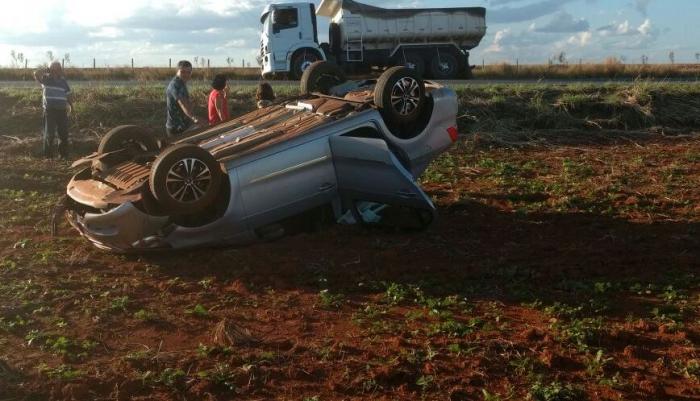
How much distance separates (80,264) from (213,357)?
2.50 m

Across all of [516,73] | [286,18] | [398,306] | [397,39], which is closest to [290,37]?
[286,18]

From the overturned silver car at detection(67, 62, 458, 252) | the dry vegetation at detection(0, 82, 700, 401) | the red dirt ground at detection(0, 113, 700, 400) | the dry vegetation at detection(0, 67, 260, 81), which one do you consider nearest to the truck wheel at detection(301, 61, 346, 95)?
the overturned silver car at detection(67, 62, 458, 252)

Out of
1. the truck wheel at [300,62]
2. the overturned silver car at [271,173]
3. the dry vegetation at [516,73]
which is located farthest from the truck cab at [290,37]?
the overturned silver car at [271,173]

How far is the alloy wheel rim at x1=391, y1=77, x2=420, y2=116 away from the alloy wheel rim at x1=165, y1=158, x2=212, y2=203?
1.99 m

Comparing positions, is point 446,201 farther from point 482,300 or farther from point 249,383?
point 249,383

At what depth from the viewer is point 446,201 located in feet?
27.2

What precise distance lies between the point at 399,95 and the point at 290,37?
1388 centimetres

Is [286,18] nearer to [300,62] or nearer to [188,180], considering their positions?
[300,62]

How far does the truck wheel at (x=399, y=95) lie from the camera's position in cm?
681

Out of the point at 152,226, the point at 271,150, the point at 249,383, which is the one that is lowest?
the point at 249,383

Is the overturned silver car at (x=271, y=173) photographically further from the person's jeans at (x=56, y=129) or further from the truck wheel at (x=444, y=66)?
the truck wheel at (x=444, y=66)

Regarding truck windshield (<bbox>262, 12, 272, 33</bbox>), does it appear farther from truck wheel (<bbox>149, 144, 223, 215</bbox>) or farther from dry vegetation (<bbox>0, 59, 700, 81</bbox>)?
truck wheel (<bbox>149, 144, 223, 215</bbox>)

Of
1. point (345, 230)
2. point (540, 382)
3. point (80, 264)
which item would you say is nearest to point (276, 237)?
→ point (345, 230)

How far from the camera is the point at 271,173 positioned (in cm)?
612
